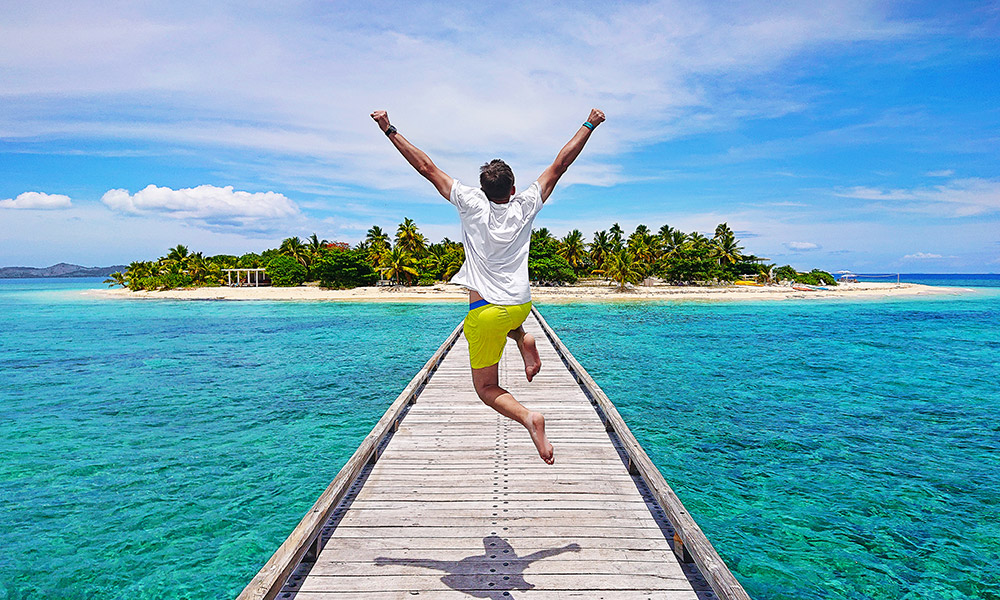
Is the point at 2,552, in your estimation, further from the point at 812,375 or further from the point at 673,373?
the point at 812,375

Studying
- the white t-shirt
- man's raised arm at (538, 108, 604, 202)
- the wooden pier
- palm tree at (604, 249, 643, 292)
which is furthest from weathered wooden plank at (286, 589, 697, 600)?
palm tree at (604, 249, 643, 292)

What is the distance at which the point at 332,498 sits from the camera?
16.6 ft

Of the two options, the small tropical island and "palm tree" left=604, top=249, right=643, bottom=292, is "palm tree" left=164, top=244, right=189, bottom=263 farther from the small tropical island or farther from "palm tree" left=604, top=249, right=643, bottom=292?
"palm tree" left=604, top=249, right=643, bottom=292

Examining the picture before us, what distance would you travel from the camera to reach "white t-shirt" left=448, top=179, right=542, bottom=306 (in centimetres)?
319

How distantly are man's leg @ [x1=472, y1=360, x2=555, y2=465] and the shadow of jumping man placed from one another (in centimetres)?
135

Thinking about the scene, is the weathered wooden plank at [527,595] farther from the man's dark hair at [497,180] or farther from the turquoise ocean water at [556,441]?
the turquoise ocean water at [556,441]

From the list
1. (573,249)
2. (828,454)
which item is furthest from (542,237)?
(828,454)

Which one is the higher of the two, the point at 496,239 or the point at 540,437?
the point at 496,239

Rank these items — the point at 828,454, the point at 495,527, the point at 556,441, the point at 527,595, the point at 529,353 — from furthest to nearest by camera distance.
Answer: the point at 828,454 < the point at 556,441 < the point at 495,527 < the point at 527,595 < the point at 529,353

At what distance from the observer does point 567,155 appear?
10.7ft

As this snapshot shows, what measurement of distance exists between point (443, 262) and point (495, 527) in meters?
69.1

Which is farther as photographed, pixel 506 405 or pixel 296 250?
pixel 296 250

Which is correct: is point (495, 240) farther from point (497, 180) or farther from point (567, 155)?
point (567, 155)

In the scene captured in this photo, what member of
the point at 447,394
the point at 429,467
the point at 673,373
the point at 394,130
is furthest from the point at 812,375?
the point at 394,130
